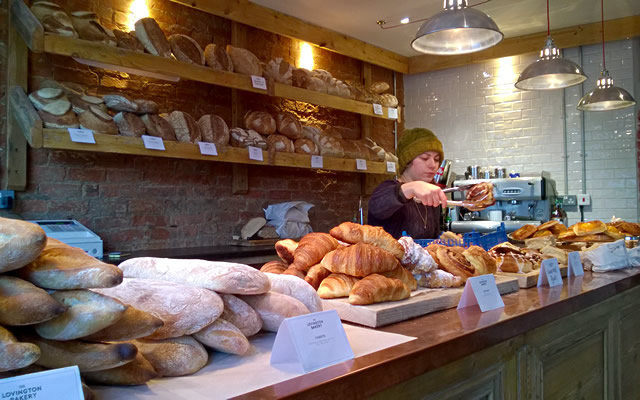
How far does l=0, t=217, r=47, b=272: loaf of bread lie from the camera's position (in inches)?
24.6

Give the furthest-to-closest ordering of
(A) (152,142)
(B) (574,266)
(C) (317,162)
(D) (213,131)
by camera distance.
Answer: (C) (317,162), (D) (213,131), (A) (152,142), (B) (574,266)

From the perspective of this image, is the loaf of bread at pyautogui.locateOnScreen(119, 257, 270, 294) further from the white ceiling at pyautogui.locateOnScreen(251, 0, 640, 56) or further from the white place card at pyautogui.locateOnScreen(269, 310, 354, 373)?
the white ceiling at pyautogui.locateOnScreen(251, 0, 640, 56)

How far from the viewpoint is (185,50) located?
3.61 m

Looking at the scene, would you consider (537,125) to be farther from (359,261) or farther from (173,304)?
(173,304)

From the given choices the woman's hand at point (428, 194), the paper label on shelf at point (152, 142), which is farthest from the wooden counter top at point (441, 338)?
the paper label on shelf at point (152, 142)

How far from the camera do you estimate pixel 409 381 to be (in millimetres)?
1036

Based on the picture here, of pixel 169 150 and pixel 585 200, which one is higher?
pixel 169 150

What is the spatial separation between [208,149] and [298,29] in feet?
6.13

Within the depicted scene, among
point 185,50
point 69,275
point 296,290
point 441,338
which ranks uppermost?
point 185,50

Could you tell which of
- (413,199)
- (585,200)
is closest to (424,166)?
(413,199)

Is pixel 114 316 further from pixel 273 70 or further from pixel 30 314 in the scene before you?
pixel 273 70

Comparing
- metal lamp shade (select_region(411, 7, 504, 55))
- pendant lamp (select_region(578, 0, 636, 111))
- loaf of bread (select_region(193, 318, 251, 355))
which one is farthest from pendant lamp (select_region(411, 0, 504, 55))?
loaf of bread (select_region(193, 318, 251, 355))

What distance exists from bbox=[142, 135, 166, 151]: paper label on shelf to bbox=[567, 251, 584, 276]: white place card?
240 centimetres

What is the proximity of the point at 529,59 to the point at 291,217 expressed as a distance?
3.26 m
